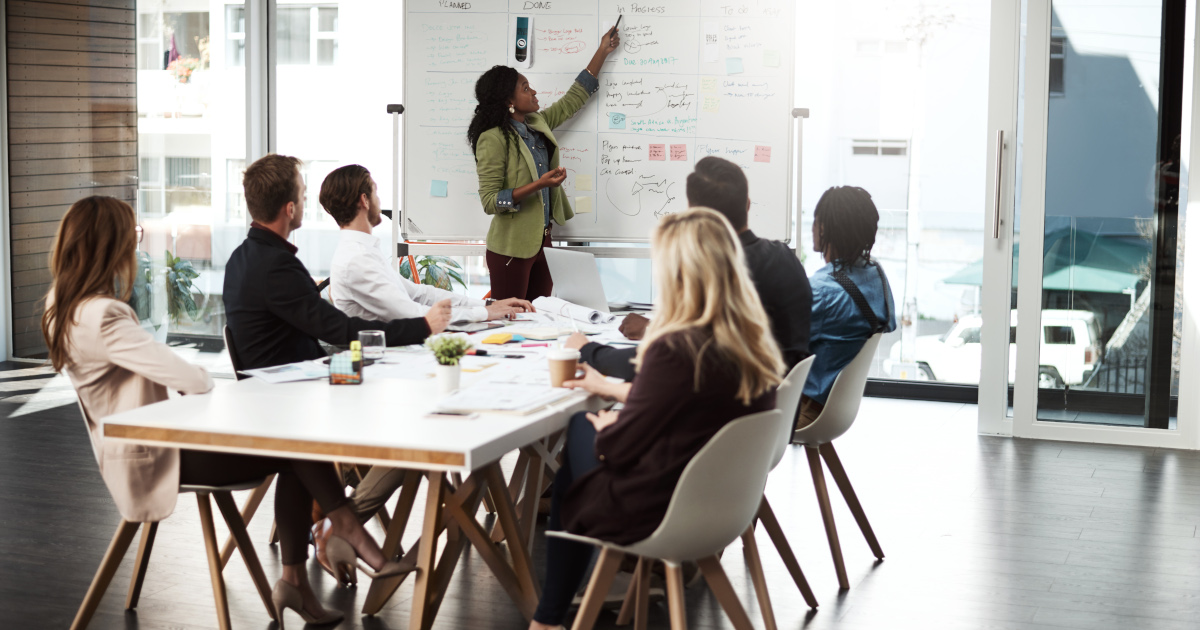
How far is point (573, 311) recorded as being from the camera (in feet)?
12.5

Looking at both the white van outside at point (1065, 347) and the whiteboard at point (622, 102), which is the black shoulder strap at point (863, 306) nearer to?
the whiteboard at point (622, 102)

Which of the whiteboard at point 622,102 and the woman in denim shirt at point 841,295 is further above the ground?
the whiteboard at point 622,102

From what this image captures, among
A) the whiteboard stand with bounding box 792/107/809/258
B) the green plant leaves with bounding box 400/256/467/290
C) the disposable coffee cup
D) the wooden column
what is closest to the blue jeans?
the disposable coffee cup

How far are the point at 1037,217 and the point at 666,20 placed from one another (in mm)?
2092

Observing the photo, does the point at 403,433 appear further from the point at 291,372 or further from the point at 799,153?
the point at 799,153

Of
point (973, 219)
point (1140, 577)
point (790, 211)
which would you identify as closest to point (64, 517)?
point (790, 211)

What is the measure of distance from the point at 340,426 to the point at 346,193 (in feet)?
4.60

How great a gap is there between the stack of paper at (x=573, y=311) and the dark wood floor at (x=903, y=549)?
0.92 meters

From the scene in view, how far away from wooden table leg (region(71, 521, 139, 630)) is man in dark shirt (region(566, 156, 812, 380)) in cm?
119

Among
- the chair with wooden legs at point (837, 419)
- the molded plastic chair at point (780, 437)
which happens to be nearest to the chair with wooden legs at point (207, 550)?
the molded plastic chair at point (780, 437)

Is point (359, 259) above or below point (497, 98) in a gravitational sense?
below

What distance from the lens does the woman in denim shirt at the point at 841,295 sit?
3271mm

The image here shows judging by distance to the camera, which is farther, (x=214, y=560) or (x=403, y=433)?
(x=214, y=560)

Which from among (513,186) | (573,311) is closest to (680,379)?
(573,311)
